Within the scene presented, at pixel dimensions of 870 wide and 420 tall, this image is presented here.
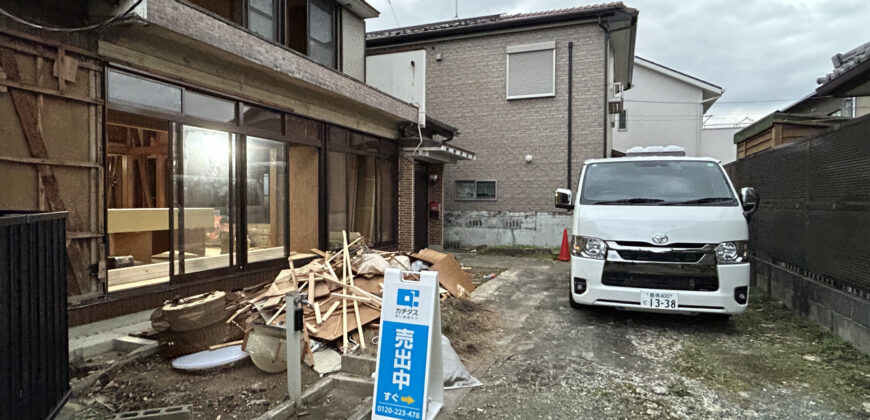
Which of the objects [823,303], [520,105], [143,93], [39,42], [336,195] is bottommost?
[823,303]

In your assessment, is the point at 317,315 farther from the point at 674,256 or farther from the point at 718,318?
the point at 718,318

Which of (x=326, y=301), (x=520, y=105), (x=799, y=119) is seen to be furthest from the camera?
(x=520, y=105)

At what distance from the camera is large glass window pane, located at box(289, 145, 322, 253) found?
777 centimetres

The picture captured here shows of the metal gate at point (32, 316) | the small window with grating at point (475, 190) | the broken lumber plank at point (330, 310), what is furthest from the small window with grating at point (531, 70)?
the metal gate at point (32, 316)

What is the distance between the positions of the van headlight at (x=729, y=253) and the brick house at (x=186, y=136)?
6154mm

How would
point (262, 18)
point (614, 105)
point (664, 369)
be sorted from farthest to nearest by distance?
point (614, 105)
point (262, 18)
point (664, 369)

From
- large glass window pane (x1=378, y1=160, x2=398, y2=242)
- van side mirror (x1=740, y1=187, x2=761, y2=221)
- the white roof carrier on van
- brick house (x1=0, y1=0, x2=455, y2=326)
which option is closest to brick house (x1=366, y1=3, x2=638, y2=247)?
large glass window pane (x1=378, y1=160, x2=398, y2=242)

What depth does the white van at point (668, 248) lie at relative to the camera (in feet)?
16.0

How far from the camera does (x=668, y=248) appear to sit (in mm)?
4902

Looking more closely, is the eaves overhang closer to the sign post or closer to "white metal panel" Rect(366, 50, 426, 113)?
"white metal panel" Rect(366, 50, 426, 113)

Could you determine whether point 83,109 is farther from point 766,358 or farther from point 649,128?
point 649,128

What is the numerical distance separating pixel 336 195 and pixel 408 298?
618 centimetres

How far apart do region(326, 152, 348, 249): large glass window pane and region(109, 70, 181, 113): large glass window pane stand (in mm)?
3249

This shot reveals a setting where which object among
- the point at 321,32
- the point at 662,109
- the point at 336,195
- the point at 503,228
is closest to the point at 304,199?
the point at 336,195
